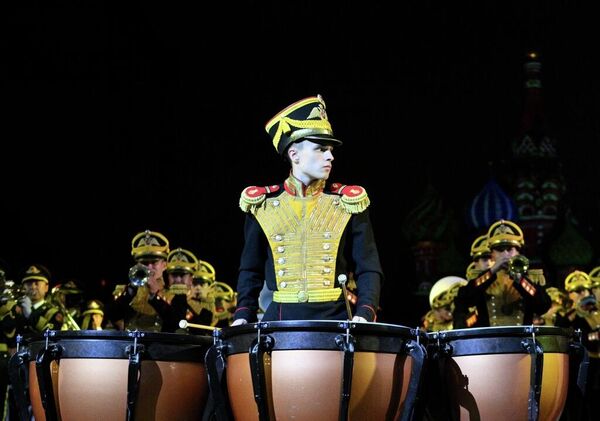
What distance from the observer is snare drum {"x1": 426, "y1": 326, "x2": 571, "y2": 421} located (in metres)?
5.14

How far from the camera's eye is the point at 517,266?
28.7ft

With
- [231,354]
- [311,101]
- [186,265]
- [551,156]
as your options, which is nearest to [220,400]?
[231,354]

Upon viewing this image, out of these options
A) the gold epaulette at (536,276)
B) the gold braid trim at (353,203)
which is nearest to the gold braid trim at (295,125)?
the gold braid trim at (353,203)

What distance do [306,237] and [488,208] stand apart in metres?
26.6

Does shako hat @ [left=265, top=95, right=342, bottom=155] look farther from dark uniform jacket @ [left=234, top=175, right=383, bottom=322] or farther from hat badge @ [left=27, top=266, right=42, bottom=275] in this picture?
hat badge @ [left=27, top=266, right=42, bottom=275]

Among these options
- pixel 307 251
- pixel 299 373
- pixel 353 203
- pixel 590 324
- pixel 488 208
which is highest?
pixel 488 208

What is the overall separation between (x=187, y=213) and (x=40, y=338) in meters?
10.3

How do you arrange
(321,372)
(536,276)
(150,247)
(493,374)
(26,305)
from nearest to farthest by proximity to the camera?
(321,372) < (493,374) < (150,247) < (536,276) < (26,305)

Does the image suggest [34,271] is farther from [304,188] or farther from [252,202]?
[304,188]

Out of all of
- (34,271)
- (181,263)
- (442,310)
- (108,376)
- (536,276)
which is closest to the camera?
(108,376)

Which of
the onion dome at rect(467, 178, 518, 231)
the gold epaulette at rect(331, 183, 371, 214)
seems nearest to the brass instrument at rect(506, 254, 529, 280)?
the gold epaulette at rect(331, 183, 371, 214)

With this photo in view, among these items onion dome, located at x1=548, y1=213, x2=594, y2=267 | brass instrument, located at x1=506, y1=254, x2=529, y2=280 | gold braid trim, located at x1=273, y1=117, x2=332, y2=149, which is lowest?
brass instrument, located at x1=506, y1=254, x2=529, y2=280

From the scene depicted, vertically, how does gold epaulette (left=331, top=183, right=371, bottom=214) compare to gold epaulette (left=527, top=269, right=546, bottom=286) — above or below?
below

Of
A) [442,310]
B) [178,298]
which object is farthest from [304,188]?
[442,310]
